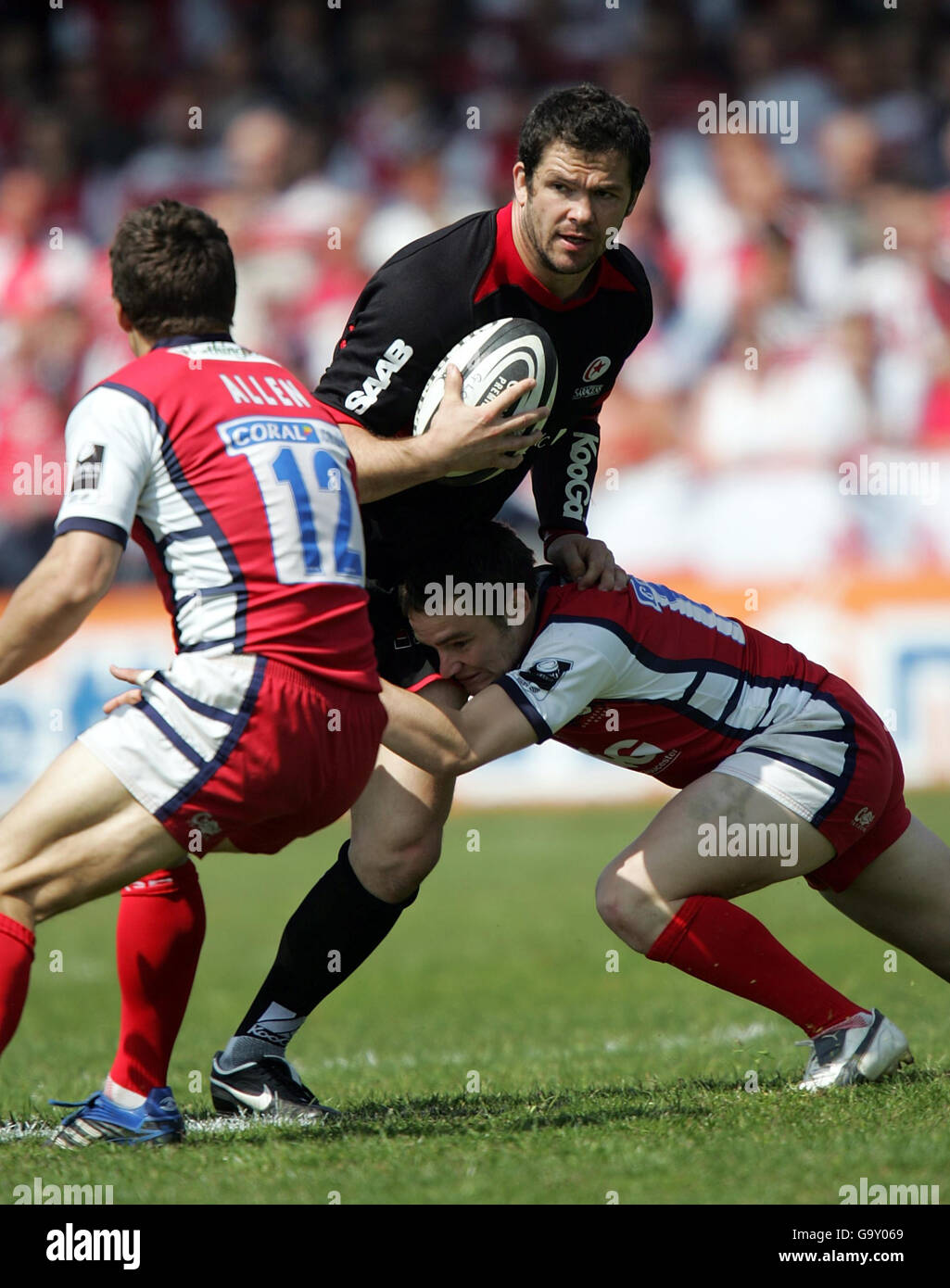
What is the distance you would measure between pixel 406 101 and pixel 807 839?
13239mm

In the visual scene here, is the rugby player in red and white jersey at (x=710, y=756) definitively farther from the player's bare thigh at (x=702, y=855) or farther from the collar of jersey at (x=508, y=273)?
the collar of jersey at (x=508, y=273)

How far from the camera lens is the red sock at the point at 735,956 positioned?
4.73m

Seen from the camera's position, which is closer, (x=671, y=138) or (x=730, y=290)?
(x=730, y=290)

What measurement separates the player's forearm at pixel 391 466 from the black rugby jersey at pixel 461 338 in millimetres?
279

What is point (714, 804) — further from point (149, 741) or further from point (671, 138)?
point (671, 138)

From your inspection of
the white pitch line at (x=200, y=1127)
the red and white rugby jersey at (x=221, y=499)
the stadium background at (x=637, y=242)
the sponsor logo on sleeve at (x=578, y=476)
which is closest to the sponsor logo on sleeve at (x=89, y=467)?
the red and white rugby jersey at (x=221, y=499)

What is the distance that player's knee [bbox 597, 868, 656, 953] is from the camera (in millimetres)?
4730

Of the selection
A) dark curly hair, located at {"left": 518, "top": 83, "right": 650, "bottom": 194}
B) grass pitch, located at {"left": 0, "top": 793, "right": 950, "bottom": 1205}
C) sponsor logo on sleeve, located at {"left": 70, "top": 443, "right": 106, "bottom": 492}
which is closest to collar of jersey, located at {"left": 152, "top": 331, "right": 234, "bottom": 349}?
sponsor logo on sleeve, located at {"left": 70, "top": 443, "right": 106, "bottom": 492}

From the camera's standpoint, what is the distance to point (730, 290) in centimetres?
1467

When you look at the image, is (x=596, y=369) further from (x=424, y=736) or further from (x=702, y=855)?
(x=702, y=855)

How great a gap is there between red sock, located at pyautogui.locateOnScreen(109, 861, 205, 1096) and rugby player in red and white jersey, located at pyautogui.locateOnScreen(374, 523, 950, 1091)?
2.57 ft

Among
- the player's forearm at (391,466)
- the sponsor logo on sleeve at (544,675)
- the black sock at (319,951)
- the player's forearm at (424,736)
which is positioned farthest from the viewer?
the black sock at (319,951)

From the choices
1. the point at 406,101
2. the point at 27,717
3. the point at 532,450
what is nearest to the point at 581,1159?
the point at 532,450

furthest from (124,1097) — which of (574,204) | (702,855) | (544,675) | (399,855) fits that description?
(574,204)
